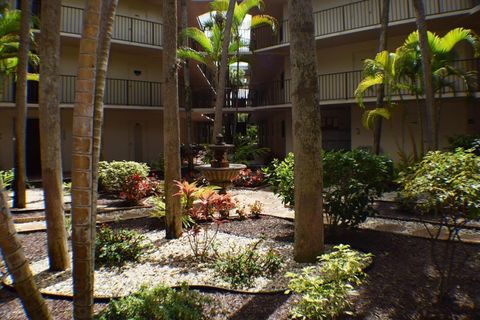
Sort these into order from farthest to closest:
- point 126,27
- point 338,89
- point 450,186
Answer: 1. point 126,27
2. point 338,89
3. point 450,186

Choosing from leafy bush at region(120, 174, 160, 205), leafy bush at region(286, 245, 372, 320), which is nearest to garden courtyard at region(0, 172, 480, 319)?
leafy bush at region(286, 245, 372, 320)

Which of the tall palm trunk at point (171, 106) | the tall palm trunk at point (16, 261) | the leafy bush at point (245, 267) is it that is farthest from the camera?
the tall palm trunk at point (171, 106)

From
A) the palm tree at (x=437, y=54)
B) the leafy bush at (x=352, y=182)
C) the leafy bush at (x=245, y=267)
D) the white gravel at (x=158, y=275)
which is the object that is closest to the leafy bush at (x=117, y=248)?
the white gravel at (x=158, y=275)

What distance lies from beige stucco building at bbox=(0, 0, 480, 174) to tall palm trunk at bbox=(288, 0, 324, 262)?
10116mm

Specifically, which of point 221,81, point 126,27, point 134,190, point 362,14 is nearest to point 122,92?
point 126,27

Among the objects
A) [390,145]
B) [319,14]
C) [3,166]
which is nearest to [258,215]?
[390,145]

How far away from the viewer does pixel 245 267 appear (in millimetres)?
4801

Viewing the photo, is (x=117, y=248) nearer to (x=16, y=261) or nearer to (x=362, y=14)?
(x=16, y=261)

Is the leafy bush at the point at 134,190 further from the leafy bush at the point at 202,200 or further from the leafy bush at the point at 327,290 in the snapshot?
the leafy bush at the point at 327,290

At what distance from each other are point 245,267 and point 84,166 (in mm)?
2768

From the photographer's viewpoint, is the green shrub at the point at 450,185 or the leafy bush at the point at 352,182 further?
the leafy bush at the point at 352,182

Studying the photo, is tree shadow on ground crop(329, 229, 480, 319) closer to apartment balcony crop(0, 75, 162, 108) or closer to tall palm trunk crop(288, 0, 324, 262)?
tall palm trunk crop(288, 0, 324, 262)

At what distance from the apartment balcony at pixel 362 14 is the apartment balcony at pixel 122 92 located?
6.89m

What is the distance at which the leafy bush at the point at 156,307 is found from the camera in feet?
10.7
